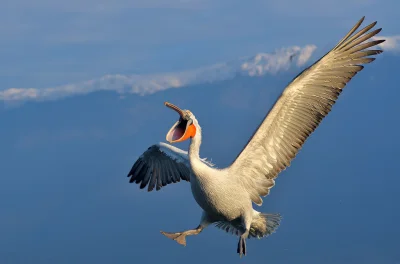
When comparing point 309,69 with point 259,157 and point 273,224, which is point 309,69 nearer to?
point 259,157

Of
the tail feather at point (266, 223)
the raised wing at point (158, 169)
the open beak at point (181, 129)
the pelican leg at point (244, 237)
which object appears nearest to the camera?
the open beak at point (181, 129)

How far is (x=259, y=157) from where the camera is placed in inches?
488

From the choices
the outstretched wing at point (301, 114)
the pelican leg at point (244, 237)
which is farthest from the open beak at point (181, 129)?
the pelican leg at point (244, 237)

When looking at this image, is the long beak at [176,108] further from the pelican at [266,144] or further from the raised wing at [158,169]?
the raised wing at [158,169]

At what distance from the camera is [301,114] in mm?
12359

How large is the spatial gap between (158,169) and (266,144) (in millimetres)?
2499

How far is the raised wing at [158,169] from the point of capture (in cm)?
1391

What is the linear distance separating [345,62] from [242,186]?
2.16 metres

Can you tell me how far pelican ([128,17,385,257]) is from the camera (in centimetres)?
1191

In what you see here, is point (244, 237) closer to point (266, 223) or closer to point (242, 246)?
point (242, 246)

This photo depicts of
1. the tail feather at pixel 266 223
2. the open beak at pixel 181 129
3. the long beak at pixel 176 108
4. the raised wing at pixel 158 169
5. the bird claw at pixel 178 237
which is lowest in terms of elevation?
the bird claw at pixel 178 237

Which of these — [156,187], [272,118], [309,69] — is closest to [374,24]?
[309,69]

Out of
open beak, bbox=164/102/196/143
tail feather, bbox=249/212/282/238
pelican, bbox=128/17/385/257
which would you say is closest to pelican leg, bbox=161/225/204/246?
pelican, bbox=128/17/385/257

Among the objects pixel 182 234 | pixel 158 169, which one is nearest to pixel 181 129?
pixel 182 234
